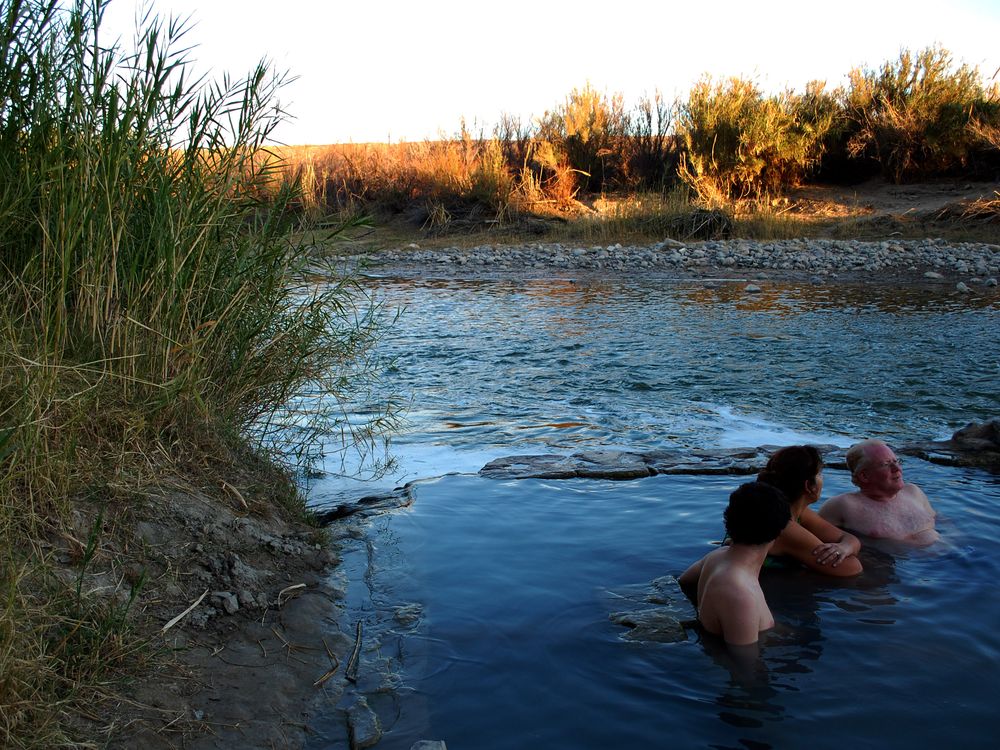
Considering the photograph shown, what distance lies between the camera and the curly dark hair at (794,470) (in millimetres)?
4695

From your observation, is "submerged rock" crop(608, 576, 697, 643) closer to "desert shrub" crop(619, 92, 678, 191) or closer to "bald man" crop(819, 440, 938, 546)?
"bald man" crop(819, 440, 938, 546)

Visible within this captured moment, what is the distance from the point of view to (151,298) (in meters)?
4.21

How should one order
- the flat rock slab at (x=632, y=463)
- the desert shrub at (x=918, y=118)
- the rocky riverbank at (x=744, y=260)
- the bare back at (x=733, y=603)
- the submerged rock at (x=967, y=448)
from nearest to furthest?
1. the bare back at (x=733, y=603)
2. the flat rock slab at (x=632, y=463)
3. the submerged rock at (x=967, y=448)
4. the rocky riverbank at (x=744, y=260)
5. the desert shrub at (x=918, y=118)

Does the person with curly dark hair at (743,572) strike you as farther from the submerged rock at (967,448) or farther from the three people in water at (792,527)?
the submerged rock at (967,448)

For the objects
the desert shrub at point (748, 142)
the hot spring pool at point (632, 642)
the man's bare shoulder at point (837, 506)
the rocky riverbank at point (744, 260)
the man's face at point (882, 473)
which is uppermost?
the desert shrub at point (748, 142)

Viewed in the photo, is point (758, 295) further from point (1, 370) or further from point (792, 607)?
point (1, 370)

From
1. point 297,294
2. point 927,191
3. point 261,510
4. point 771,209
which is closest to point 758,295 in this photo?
point 771,209

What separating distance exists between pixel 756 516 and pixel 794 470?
0.89m

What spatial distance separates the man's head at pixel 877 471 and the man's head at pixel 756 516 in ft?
4.18

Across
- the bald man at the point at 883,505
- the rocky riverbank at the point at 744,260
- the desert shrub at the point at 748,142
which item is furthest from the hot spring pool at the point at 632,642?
the desert shrub at the point at 748,142

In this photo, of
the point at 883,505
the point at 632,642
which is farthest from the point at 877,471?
the point at 632,642

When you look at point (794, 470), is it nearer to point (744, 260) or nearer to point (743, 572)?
point (743, 572)

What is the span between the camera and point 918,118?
21.3 m

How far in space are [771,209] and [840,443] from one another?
14945 mm
